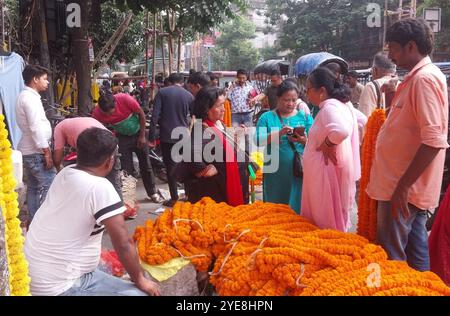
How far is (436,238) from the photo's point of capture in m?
3.07

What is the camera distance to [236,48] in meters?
48.5

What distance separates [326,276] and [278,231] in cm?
43

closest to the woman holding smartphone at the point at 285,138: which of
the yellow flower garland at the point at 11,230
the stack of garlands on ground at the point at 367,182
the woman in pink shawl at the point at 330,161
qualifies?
the woman in pink shawl at the point at 330,161

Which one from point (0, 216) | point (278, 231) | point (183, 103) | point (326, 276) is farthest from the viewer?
point (183, 103)

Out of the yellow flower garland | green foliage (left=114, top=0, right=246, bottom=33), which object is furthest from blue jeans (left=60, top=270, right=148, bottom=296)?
green foliage (left=114, top=0, right=246, bottom=33)

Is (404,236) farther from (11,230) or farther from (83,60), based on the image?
(83,60)

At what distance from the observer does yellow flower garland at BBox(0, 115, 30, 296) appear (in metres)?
1.82

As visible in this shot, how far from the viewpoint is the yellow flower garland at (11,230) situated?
1.82 meters

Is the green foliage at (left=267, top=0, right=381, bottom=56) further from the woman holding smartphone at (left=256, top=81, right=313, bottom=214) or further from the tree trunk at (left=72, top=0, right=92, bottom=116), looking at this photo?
the woman holding smartphone at (left=256, top=81, right=313, bottom=214)

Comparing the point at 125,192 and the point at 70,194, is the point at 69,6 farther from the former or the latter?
the point at 70,194

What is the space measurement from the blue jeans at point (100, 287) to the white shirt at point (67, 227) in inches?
1.5

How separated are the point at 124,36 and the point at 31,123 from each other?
11.2m

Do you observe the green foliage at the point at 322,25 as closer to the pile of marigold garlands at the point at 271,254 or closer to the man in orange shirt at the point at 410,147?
the man in orange shirt at the point at 410,147

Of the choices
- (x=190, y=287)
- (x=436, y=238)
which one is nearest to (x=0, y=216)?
(x=190, y=287)
